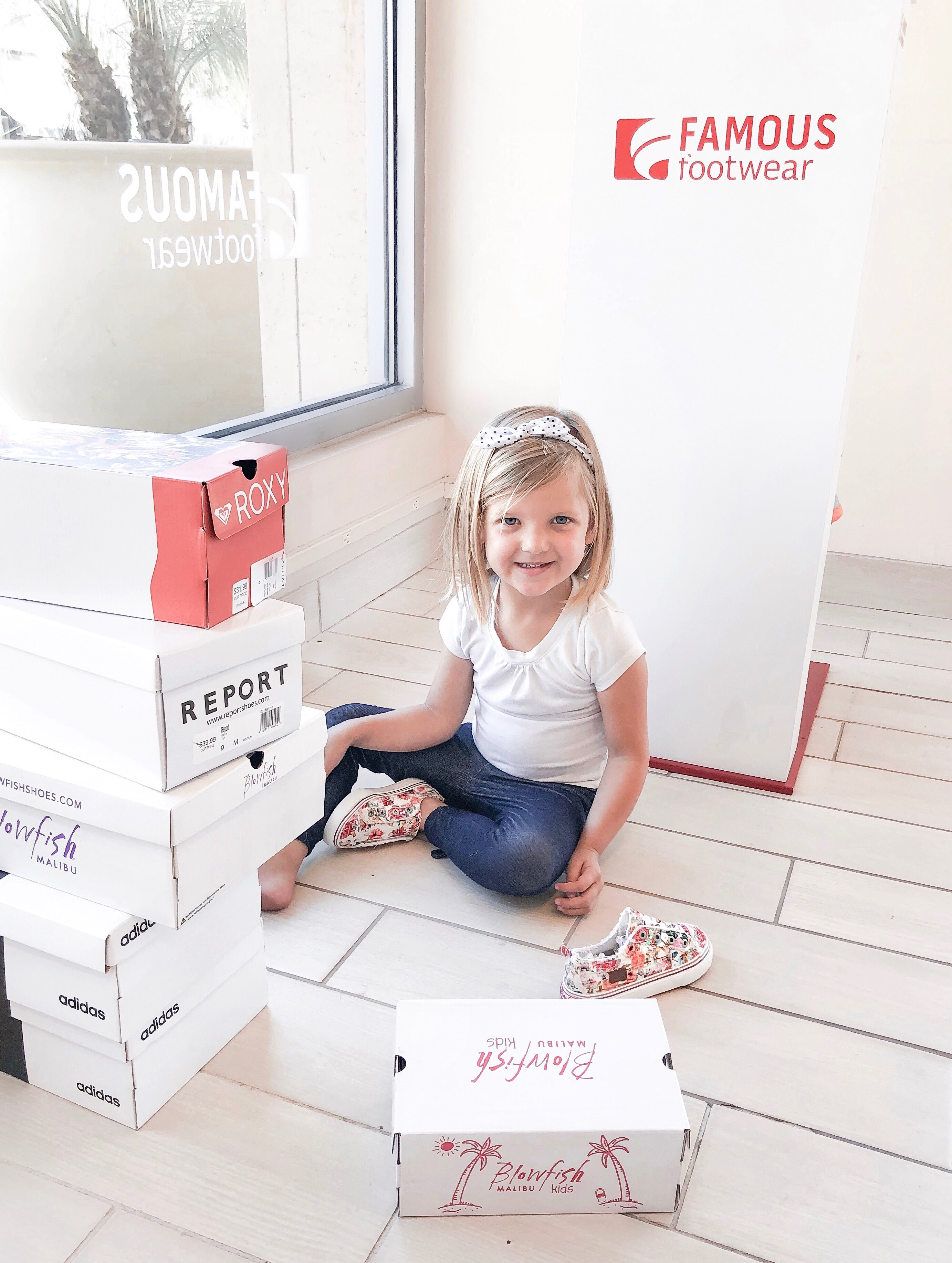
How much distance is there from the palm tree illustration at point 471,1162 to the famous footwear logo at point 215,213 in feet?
4.82

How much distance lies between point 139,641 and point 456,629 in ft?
2.03

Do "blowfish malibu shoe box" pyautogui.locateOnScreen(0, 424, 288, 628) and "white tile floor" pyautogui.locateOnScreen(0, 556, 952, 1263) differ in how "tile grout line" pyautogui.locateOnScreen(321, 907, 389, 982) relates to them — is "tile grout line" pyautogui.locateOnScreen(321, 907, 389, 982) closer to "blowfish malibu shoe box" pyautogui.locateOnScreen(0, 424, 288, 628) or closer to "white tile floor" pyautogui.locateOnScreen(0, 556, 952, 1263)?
"white tile floor" pyautogui.locateOnScreen(0, 556, 952, 1263)

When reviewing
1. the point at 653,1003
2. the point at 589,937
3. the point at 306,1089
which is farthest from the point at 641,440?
the point at 306,1089

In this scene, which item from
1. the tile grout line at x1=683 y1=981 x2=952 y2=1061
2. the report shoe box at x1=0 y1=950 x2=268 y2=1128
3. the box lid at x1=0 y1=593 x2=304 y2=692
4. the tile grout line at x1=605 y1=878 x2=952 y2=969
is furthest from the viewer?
the tile grout line at x1=605 y1=878 x2=952 y2=969

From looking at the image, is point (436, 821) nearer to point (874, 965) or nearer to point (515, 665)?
point (515, 665)

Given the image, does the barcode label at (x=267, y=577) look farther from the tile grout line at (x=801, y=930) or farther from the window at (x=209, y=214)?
the tile grout line at (x=801, y=930)

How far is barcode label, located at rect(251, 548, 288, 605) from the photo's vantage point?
919 millimetres

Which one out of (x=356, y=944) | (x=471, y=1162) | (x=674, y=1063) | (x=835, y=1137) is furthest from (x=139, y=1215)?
(x=835, y=1137)

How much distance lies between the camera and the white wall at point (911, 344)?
1995 millimetres

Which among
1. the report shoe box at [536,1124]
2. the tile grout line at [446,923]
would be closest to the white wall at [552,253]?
the tile grout line at [446,923]

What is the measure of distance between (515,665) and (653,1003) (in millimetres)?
503

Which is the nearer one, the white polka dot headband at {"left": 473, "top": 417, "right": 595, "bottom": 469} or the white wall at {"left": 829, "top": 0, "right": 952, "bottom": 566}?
the white polka dot headband at {"left": 473, "top": 417, "right": 595, "bottom": 469}

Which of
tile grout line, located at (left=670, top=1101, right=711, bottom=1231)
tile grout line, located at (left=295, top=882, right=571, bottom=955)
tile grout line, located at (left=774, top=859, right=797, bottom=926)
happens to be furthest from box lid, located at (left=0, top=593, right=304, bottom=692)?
tile grout line, located at (left=774, top=859, right=797, bottom=926)

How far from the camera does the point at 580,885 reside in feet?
4.11
